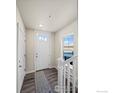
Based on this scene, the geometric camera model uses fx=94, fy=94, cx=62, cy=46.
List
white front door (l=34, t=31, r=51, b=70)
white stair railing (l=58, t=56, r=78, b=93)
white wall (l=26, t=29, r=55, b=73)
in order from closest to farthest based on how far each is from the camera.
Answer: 1. white stair railing (l=58, t=56, r=78, b=93)
2. white wall (l=26, t=29, r=55, b=73)
3. white front door (l=34, t=31, r=51, b=70)

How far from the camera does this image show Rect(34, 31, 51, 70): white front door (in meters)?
5.42

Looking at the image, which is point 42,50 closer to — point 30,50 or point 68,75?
point 30,50

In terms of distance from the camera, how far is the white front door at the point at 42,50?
542 centimetres

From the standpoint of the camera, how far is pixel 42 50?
18.8 feet

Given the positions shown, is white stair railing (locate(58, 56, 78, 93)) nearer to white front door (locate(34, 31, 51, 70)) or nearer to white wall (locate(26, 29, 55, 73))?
white wall (locate(26, 29, 55, 73))

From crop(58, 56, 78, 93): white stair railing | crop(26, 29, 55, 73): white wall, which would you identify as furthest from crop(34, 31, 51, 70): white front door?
crop(58, 56, 78, 93): white stair railing

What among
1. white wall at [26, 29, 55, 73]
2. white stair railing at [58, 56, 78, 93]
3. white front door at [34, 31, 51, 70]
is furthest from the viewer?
white front door at [34, 31, 51, 70]

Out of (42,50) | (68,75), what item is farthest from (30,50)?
(68,75)
